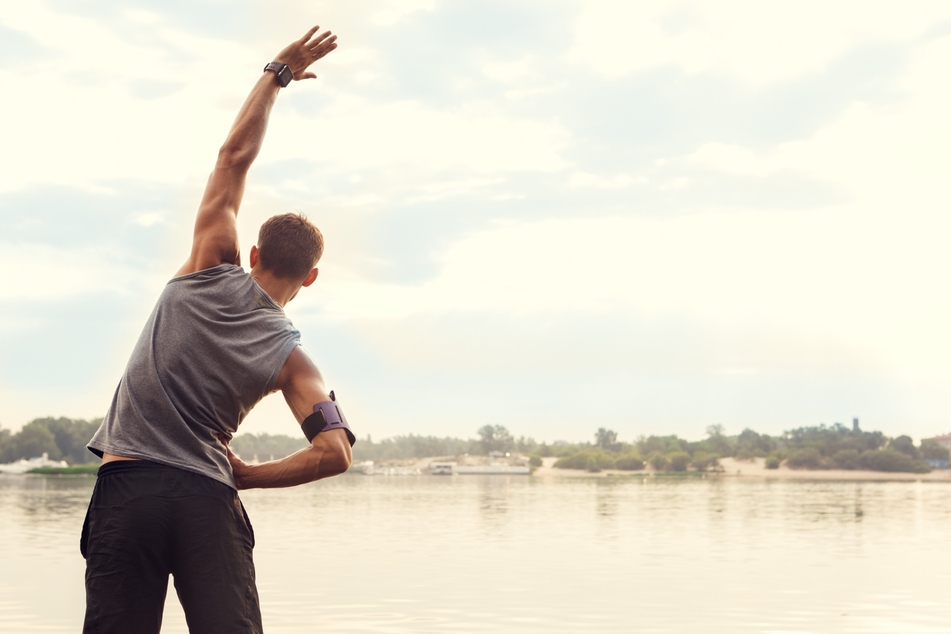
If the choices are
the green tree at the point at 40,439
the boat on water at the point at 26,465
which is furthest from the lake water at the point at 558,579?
the green tree at the point at 40,439

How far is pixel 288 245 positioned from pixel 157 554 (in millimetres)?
1170

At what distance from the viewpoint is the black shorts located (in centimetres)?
324

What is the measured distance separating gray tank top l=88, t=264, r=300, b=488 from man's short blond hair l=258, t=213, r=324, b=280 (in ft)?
0.55

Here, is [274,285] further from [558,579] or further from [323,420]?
[558,579]

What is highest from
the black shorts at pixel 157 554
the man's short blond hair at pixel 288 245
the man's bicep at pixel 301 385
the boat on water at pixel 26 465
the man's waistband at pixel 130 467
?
the man's short blond hair at pixel 288 245

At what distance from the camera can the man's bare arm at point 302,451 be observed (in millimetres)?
3482

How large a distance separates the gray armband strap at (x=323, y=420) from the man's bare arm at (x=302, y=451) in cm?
2

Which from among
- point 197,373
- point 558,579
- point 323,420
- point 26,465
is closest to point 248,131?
point 197,373

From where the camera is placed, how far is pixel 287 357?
3.51 meters

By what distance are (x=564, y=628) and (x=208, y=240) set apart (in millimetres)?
13160

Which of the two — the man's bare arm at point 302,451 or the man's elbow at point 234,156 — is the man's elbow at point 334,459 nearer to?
the man's bare arm at point 302,451

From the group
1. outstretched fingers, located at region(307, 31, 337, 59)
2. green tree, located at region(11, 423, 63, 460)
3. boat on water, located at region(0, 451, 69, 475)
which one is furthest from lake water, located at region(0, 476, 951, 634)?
green tree, located at region(11, 423, 63, 460)

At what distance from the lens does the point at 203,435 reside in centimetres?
340

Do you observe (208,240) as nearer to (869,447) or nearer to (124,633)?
(124,633)
